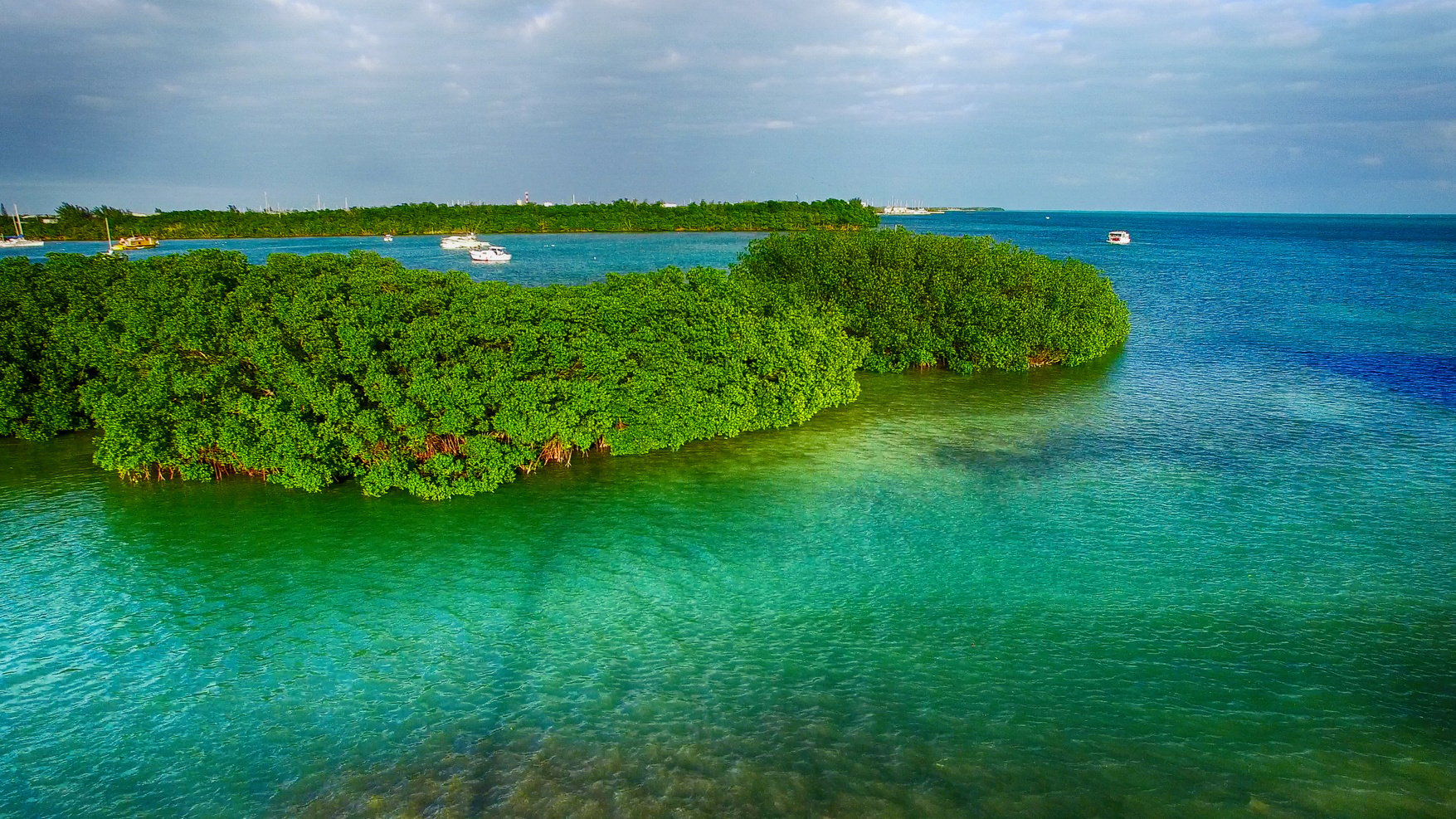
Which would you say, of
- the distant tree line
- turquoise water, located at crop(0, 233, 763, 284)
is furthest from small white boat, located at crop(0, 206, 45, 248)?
the distant tree line

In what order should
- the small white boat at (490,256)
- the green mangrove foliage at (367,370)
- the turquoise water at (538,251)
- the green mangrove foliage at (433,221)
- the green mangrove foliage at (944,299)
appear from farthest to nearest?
1. the green mangrove foliage at (433,221)
2. the small white boat at (490,256)
3. the turquoise water at (538,251)
4. the green mangrove foliage at (944,299)
5. the green mangrove foliage at (367,370)

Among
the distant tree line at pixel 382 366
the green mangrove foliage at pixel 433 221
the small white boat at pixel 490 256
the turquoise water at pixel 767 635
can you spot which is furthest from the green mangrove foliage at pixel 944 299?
the green mangrove foliage at pixel 433 221

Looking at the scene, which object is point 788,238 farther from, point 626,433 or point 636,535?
point 636,535

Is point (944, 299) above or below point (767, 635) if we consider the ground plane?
above

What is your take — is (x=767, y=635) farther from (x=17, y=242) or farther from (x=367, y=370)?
(x=17, y=242)

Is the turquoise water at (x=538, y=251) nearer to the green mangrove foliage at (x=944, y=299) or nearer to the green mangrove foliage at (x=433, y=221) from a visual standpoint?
the green mangrove foliage at (x=433, y=221)

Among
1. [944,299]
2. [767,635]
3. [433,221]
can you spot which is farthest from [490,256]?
[433,221]
